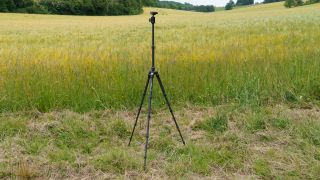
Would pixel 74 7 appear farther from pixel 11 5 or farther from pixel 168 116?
pixel 168 116

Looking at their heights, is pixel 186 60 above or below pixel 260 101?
above

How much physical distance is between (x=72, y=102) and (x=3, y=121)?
Result: 39.3 inches

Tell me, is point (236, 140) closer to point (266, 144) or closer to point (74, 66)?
point (266, 144)

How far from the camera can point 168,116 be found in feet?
16.6

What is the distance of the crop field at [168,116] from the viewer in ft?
11.9

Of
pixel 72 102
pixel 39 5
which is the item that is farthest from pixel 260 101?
pixel 39 5

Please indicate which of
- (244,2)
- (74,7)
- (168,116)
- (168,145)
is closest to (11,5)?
(74,7)

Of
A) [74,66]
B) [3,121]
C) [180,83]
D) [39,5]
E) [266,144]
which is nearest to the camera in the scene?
[266,144]

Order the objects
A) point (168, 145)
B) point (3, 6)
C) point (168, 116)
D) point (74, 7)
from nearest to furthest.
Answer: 1. point (168, 145)
2. point (168, 116)
3. point (3, 6)
4. point (74, 7)

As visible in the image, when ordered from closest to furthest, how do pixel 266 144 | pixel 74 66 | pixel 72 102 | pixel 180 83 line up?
pixel 266 144
pixel 72 102
pixel 180 83
pixel 74 66

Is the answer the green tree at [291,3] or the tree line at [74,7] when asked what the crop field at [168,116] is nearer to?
the tree line at [74,7]

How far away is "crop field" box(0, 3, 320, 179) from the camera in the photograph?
363 cm

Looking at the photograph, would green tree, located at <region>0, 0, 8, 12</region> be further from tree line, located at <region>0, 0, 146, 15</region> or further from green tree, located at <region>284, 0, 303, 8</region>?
green tree, located at <region>284, 0, 303, 8</region>

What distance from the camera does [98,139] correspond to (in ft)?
14.2
